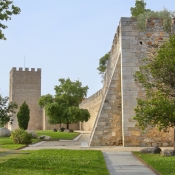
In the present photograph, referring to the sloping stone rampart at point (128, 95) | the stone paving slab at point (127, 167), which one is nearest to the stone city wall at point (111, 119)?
the sloping stone rampart at point (128, 95)

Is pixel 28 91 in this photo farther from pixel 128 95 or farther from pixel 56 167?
pixel 56 167

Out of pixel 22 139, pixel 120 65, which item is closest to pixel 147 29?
pixel 120 65

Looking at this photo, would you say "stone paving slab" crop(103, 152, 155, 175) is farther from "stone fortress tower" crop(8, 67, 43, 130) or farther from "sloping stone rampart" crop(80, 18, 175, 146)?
"stone fortress tower" crop(8, 67, 43, 130)

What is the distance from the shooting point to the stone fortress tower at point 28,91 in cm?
5672

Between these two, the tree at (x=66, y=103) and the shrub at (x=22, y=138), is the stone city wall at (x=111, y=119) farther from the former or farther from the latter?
the tree at (x=66, y=103)

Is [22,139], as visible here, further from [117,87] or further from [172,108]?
[172,108]

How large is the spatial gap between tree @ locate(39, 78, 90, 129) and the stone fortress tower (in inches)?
641

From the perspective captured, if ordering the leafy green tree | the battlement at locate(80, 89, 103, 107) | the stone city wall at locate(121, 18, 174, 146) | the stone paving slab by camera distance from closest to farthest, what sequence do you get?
the stone paving slab < the stone city wall at locate(121, 18, 174, 146) < the leafy green tree < the battlement at locate(80, 89, 103, 107)

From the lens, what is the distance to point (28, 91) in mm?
56875

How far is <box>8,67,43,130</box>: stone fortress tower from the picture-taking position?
56719mm

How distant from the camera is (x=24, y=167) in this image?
355 inches

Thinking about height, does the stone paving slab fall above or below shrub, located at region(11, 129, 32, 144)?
below

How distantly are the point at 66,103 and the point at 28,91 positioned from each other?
A: 1964 cm

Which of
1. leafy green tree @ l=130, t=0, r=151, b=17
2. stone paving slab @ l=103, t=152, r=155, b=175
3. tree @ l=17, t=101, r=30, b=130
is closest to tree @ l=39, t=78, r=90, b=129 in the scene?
tree @ l=17, t=101, r=30, b=130
